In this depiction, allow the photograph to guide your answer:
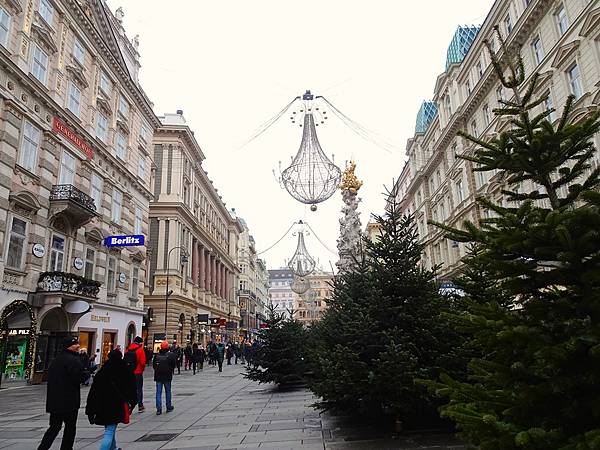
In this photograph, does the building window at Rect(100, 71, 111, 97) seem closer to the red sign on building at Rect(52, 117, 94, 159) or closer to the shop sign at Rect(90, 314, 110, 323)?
the red sign on building at Rect(52, 117, 94, 159)

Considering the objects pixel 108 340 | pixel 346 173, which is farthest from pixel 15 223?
pixel 346 173

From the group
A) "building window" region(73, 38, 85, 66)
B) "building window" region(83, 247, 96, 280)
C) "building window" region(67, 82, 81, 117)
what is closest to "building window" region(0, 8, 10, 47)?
"building window" region(67, 82, 81, 117)

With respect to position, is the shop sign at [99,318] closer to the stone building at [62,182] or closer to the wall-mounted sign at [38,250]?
the stone building at [62,182]

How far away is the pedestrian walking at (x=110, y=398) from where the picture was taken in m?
6.93

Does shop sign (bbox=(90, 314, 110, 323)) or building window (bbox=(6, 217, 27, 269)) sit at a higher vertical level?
building window (bbox=(6, 217, 27, 269))

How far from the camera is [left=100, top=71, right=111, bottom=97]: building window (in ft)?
93.5

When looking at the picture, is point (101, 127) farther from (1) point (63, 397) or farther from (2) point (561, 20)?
(2) point (561, 20)

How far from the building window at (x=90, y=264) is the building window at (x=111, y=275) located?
2.06m

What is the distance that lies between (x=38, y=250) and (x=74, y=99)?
8904 millimetres

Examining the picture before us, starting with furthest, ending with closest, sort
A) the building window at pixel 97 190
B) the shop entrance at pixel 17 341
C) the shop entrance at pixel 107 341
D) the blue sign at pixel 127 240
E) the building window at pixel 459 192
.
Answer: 1. the building window at pixel 459 192
2. the shop entrance at pixel 107 341
3. the building window at pixel 97 190
4. the blue sign at pixel 127 240
5. the shop entrance at pixel 17 341

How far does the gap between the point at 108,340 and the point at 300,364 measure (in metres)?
15.7

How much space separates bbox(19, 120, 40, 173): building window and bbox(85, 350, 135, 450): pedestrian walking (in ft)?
54.3

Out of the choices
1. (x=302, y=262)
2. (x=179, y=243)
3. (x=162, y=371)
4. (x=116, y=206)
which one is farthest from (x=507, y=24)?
(x=179, y=243)

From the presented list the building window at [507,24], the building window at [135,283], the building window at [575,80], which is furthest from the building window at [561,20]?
the building window at [135,283]
